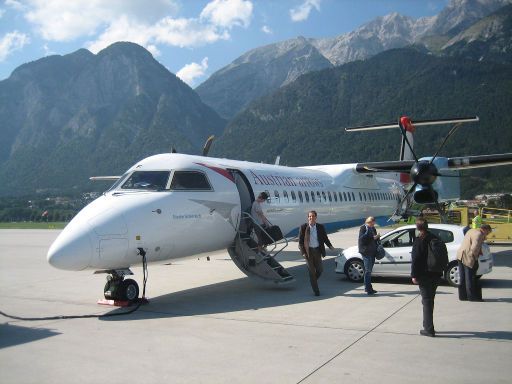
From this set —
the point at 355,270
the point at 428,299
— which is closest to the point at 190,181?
the point at 355,270

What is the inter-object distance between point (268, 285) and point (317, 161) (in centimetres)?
11624

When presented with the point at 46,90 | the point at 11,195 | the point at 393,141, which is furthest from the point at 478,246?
the point at 46,90

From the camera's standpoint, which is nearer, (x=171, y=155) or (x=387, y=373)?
(x=387, y=373)

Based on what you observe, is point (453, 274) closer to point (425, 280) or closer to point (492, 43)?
point (425, 280)

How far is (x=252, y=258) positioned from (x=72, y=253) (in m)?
4.35

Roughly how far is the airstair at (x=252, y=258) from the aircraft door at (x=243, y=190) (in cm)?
41

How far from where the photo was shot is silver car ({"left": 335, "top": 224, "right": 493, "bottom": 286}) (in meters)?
11.3

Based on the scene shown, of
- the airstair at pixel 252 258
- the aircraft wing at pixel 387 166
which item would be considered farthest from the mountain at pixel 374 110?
the airstair at pixel 252 258

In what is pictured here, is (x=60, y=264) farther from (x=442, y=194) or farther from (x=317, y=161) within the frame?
(x=317, y=161)

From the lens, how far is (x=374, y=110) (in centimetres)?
13962

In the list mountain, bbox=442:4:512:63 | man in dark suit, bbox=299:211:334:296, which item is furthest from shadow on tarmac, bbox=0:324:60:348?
mountain, bbox=442:4:512:63

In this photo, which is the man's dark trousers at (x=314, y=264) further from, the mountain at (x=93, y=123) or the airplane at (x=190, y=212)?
the mountain at (x=93, y=123)


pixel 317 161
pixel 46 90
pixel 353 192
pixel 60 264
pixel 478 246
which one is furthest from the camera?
pixel 46 90

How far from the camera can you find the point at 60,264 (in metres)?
8.42
